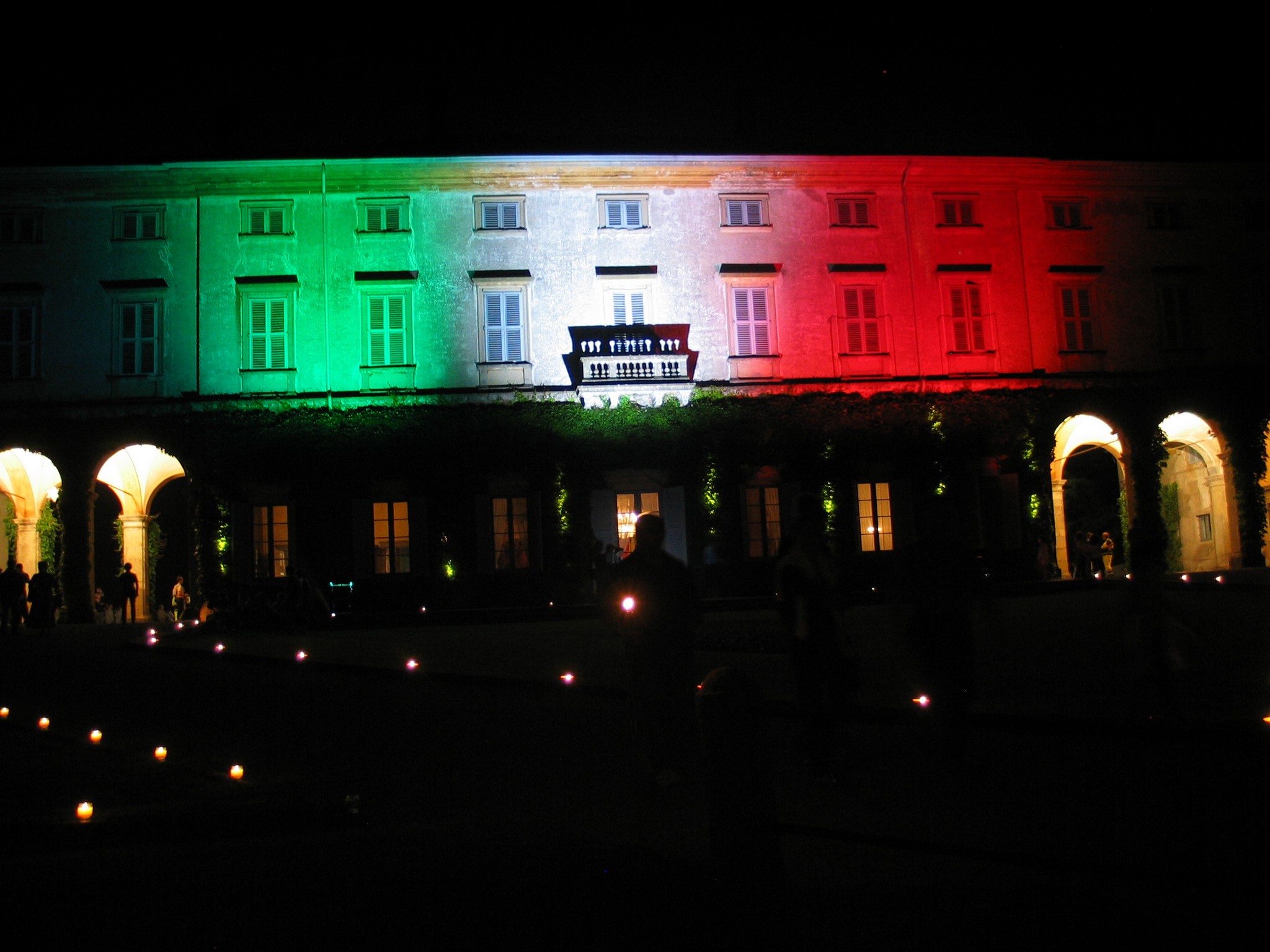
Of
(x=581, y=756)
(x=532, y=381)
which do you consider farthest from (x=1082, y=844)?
(x=532, y=381)

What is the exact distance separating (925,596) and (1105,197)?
88.1 feet

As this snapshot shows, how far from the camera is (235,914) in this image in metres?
3.44

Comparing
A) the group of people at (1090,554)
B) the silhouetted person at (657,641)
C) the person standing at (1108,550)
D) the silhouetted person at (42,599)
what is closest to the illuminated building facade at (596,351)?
the group of people at (1090,554)

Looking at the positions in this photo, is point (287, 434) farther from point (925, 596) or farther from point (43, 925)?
point (43, 925)

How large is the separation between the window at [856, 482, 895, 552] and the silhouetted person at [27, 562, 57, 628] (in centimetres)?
1883

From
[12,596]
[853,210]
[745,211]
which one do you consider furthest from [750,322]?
[12,596]

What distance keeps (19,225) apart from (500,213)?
11.9 m

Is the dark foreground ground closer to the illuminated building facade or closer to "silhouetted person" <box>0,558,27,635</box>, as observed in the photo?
"silhouetted person" <box>0,558,27,635</box>

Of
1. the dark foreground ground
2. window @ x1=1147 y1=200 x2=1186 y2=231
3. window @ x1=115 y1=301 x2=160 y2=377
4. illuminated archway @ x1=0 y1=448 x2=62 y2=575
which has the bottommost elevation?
the dark foreground ground

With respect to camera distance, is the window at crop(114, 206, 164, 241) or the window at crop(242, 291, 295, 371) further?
the window at crop(114, 206, 164, 241)

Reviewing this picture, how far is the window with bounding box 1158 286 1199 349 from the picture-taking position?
30094 mm

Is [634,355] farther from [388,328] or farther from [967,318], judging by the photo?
[967,318]

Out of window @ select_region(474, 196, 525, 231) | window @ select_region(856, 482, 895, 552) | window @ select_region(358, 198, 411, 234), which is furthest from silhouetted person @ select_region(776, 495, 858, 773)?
window @ select_region(358, 198, 411, 234)

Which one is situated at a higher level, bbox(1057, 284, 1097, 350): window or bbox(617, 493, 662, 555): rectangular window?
bbox(1057, 284, 1097, 350): window
